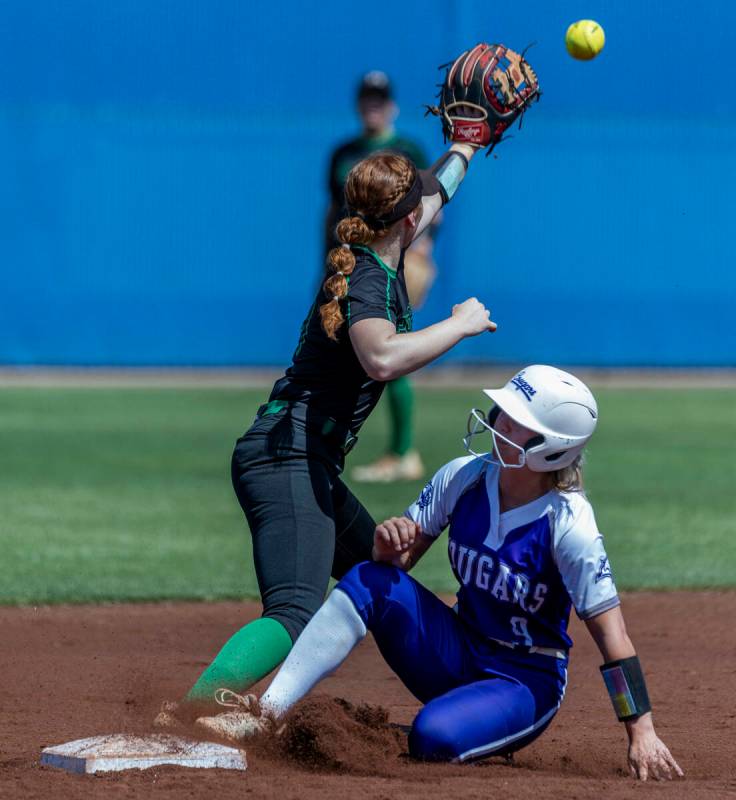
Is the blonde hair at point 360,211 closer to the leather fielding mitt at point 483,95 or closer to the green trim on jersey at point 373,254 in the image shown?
the green trim on jersey at point 373,254

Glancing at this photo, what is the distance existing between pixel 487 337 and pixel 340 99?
10.7 feet

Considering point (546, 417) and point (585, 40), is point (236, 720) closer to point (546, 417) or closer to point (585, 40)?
point (546, 417)

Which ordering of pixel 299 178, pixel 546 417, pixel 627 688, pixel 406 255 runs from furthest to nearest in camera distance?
pixel 299 178, pixel 406 255, pixel 546 417, pixel 627 688

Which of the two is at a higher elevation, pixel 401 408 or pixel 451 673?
pixel 401 408

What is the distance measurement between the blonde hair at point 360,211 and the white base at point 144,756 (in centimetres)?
113

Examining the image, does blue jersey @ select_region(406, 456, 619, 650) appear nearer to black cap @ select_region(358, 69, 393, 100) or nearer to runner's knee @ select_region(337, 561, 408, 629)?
runner's knee @ select_region(337, 561, 408, 629)

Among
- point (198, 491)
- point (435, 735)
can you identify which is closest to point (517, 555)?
point (435, 735)

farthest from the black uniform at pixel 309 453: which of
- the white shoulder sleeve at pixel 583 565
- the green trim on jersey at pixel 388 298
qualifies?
the white shoulder sleeve at pixel 583 565

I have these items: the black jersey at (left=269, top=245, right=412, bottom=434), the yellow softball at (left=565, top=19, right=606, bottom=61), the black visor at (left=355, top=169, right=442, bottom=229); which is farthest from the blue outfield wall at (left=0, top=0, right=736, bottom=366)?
the black visor at (left=355, top=169, right=442, bottom=229)

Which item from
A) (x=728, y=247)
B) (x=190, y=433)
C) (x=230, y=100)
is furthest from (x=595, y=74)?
(x=190, y=433)

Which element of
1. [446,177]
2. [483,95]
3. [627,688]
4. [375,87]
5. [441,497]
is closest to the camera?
[627,688]

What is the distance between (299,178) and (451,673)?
13.0 metres

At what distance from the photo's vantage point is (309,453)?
403cm

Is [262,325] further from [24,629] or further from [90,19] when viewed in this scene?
[24,629]
